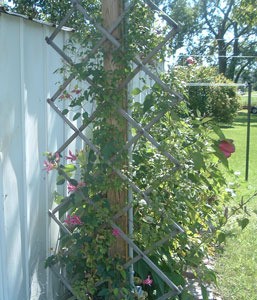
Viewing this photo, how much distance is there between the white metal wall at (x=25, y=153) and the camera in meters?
2.03

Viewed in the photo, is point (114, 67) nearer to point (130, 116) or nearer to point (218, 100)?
point (130, 116)

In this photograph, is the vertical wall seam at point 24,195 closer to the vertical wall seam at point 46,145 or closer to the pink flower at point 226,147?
the vertical wall seam at point 46,145

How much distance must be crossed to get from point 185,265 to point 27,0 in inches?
213

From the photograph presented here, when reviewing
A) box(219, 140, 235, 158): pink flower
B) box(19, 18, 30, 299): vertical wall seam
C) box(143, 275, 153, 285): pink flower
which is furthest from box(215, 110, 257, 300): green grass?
box(19, 18, 30, 299): vertical wall seam

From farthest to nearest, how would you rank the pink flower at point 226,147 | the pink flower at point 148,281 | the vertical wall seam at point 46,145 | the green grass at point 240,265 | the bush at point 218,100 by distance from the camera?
the bush at point 218,100
the green grass at point 240,265
the pink flower at point 226,147
the vertical wall seam at point 46,145
the pink flower at point 148,281

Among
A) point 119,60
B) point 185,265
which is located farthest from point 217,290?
point 119,60

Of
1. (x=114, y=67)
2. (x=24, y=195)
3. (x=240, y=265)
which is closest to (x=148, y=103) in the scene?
(x=114, y=67)

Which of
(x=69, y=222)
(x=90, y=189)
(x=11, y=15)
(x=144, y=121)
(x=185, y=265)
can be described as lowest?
(x=185, y=265)

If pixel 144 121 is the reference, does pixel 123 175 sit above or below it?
below

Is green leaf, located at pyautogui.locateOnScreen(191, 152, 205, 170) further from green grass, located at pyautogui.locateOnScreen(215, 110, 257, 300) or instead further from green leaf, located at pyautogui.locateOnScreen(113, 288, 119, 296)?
green leaf, located at pyautogui.locateOnScreen(113, 288, 119, 296)

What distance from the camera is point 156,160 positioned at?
2.32 metres

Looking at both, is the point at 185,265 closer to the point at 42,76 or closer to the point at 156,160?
the point at 156,160

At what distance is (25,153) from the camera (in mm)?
2186

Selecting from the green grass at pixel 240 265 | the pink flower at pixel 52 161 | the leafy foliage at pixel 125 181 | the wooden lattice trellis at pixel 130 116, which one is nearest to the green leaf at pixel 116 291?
the leafy foliage at pixel 125 181
